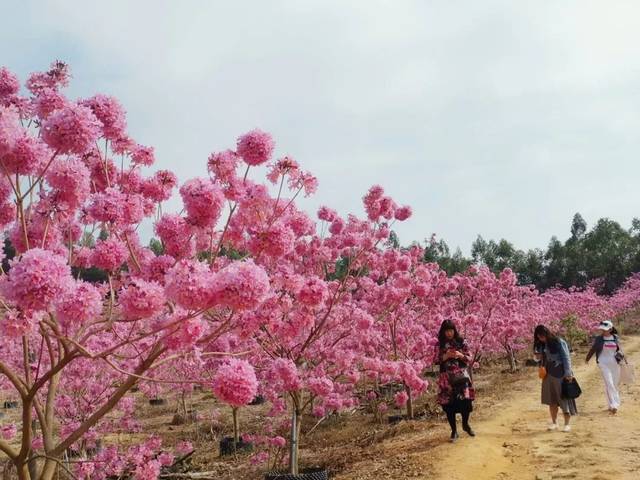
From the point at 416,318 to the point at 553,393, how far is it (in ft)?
24.6

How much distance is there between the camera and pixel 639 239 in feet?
178

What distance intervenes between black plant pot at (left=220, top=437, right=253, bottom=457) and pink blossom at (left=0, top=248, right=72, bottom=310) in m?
8.82

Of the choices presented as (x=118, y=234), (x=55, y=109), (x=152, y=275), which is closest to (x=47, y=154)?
(x=55, y=109)

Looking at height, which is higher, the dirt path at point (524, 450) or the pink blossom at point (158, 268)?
the pink blossom at point (158, 268)

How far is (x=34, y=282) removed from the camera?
2357mm

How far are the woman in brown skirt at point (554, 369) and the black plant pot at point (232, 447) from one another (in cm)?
530

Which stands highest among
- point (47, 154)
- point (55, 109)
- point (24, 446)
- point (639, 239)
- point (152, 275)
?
point (639, 239)

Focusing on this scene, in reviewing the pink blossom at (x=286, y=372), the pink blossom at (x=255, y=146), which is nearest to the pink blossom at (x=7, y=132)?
the pink blossom at (x=255, y=146)

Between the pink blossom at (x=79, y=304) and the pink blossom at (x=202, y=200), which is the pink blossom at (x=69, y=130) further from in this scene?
the pink blossom at (x=79, y=304)

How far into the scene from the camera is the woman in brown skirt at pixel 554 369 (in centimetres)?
870

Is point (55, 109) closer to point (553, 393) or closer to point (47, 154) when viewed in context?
point (47, 154)

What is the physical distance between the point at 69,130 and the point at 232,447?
28.2 ft

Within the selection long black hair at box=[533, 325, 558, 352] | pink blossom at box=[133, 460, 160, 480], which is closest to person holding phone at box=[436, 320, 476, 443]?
long black hair at box=[533, 325, 558, 352]

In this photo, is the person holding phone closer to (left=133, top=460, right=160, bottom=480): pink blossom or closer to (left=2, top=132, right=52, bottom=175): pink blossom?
(left=133, top=460, right=160, bottom=480): pink blossom
